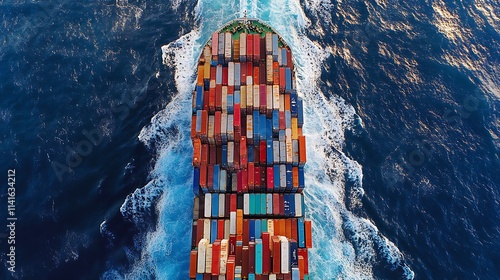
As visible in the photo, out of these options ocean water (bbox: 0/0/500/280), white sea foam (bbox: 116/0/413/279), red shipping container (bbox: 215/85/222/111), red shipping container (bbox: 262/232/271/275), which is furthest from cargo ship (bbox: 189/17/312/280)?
ocean water (bbox: 0/0/500/280)

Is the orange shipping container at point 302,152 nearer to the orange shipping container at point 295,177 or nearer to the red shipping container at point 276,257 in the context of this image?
the orange shipping container at point 295,177

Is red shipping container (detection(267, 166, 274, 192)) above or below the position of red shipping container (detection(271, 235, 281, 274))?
above

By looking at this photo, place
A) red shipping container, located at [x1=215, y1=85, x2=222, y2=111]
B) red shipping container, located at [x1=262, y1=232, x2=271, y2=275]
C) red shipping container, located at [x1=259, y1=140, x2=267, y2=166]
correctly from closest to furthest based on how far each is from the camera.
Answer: red shipping container, located at [x1=262, y1=232, x2=271, y2=275] → red shipping container, located at [x1=259, y1=140, x2=267, y2=166] → red shipping container, located at [x1=215, y1=85, x2=222, y2=111]

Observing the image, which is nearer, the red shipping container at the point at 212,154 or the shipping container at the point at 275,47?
the red shipping container at the point at 212,154

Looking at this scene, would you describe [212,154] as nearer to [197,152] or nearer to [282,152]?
[197,152]

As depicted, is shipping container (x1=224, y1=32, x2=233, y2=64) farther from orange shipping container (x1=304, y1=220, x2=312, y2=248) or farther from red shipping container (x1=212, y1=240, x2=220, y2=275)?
red shipping container (x1=212, y1=240, x2=220, y2=275)

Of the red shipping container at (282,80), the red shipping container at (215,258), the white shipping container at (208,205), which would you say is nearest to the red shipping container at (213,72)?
the red shipping container at (282,80)

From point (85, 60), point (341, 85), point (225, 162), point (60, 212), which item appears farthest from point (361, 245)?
point (85, 60)
